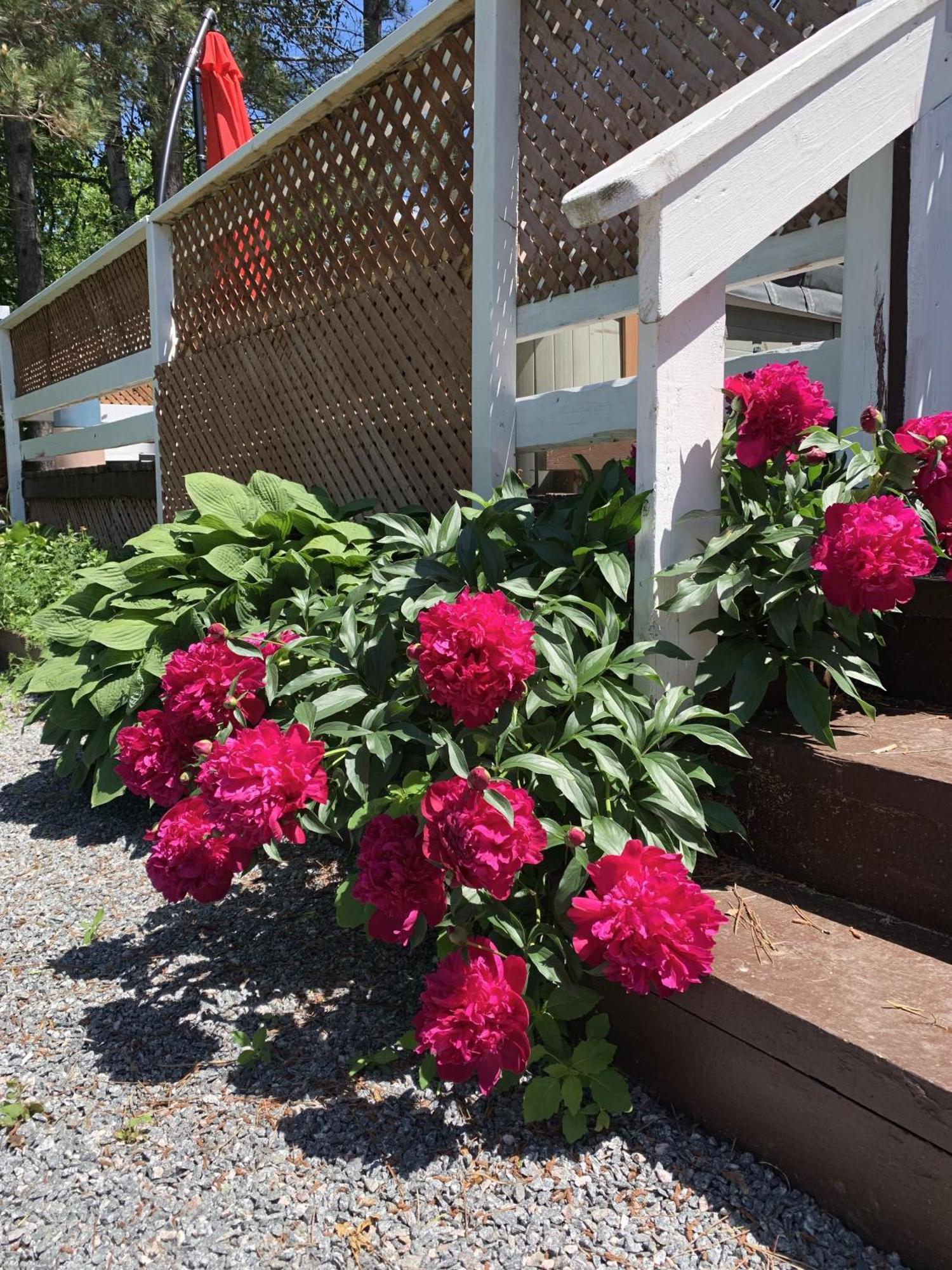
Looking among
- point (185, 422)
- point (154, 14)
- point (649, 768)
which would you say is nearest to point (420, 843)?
point (649, 768)

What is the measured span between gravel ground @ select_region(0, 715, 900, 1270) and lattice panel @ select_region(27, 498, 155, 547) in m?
3.82

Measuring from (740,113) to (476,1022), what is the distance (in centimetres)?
151

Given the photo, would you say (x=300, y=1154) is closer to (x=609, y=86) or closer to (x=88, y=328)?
(x=609, y=86)

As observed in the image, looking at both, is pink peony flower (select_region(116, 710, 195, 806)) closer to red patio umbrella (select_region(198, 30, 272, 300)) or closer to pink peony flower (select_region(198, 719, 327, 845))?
pink peony flower (select_region(198, 719, 327, 845))

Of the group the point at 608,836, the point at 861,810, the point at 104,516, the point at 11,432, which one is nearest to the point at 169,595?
A: the point at 608,836

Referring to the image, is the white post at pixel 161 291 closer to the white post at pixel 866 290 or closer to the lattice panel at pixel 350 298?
the lattice panel at pixel 350 298

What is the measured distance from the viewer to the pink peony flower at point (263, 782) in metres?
1.41

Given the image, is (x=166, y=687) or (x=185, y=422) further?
(x=185, y=422)

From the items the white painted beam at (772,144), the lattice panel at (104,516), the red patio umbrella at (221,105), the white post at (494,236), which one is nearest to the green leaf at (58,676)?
the white post at (494,236)

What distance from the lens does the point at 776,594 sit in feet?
5.35

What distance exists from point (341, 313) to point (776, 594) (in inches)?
95.5

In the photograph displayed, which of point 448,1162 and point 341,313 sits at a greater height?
point 341,313

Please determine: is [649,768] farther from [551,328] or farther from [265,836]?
[551,328]

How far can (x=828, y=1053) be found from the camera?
4.11 feet
